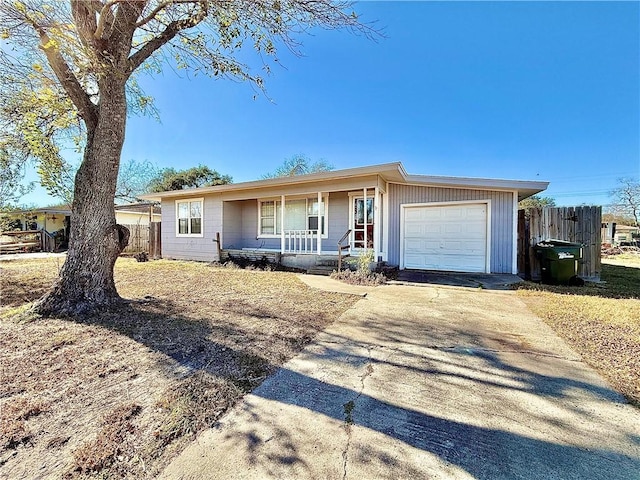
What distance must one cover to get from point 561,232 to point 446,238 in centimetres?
328

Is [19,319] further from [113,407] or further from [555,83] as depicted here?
[555,83]

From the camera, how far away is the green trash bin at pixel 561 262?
766 centimetres

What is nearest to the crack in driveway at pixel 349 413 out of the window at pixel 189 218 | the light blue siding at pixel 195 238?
the light blue siding at pixel 195 238

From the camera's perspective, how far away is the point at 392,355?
3.16 m

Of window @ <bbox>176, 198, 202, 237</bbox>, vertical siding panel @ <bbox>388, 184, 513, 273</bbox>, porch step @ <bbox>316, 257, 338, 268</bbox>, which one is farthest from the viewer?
window @ <bbox>176, 198, 202, 237</bbox>

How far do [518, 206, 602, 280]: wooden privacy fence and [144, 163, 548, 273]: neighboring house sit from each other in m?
0.65

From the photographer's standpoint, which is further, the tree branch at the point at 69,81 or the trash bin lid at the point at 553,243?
the trash bin lid at the point at 553,243

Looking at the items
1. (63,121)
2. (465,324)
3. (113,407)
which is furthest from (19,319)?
(465,324)

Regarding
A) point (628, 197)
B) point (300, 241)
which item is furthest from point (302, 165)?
point (628, 197)

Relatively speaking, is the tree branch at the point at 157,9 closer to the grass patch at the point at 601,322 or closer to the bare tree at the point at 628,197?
the grass patch at the point at 601,322

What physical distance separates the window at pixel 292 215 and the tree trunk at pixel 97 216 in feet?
23.0

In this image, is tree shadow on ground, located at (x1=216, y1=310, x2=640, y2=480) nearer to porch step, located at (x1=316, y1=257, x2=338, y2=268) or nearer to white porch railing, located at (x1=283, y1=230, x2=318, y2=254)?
porch step, located at (x1=316, y1=257, x2=338, y2=268)

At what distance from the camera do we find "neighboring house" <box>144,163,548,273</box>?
8.80m

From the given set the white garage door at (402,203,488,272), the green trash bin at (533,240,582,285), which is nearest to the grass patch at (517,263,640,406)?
the green trash bin at (533,240,582,285)
